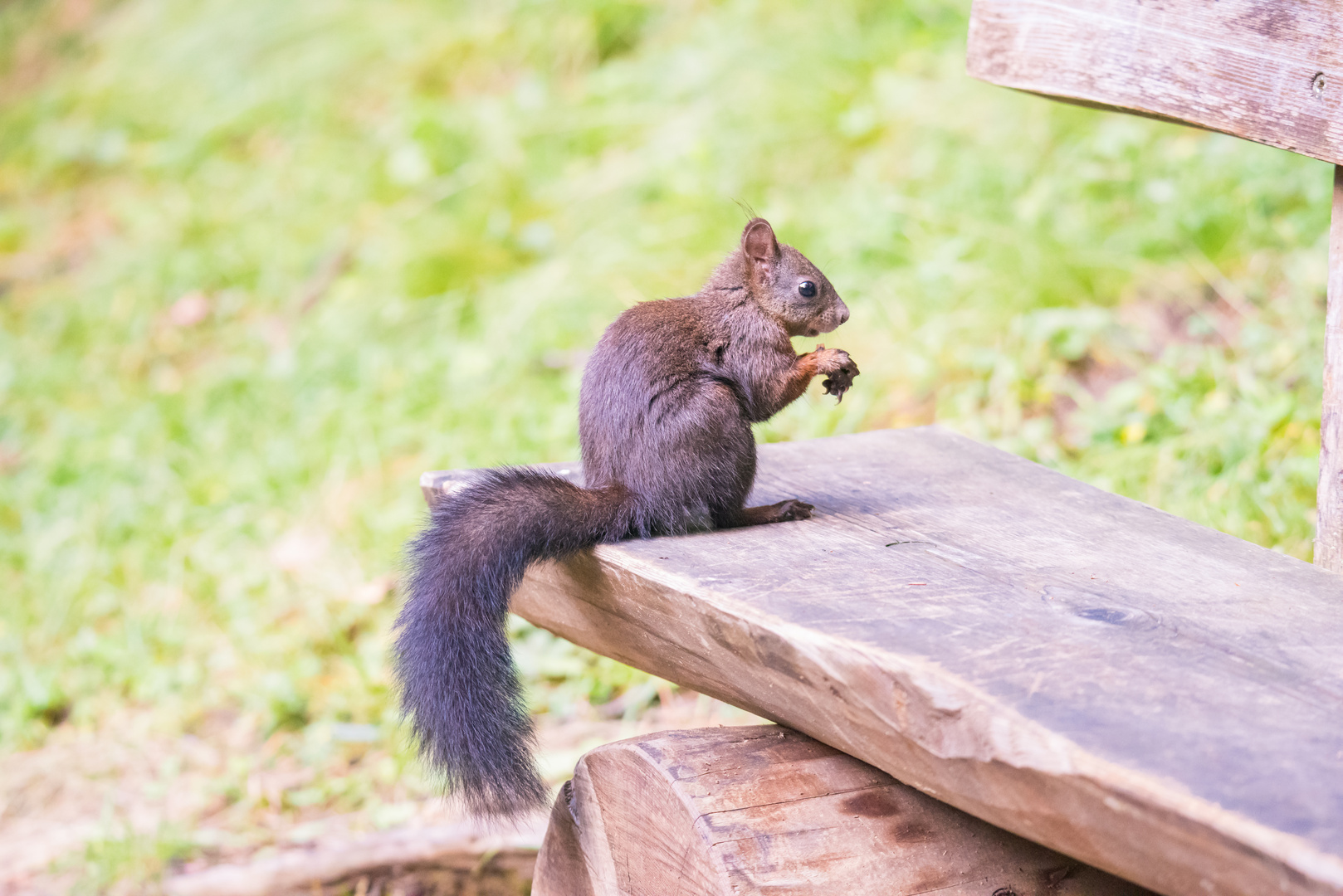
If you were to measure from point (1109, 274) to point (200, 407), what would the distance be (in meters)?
3.54

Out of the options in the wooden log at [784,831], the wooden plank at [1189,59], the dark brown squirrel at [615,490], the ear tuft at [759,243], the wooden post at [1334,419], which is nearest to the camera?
the wooden log at [784,831]

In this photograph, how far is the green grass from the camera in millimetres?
3434

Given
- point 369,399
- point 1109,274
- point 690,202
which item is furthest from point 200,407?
point 1109,274

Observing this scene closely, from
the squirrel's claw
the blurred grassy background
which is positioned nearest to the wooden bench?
the squirrel's claw

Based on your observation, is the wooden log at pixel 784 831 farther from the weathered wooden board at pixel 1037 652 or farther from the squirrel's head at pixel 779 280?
the squirrel's head at pixel 779 280

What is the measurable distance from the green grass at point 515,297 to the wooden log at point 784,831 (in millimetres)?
1529

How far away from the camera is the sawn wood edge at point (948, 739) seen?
0.97 metres

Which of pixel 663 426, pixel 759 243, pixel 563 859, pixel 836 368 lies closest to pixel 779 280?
pixel 759 243

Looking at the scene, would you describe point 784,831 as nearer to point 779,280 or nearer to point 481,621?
point 481,621

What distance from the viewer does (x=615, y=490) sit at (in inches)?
70.0

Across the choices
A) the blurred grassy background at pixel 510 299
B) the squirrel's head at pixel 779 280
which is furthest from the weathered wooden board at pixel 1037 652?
the blurred grassy background at pixel 510 299

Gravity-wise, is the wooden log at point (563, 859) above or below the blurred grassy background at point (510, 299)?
below

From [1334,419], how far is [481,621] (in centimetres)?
130

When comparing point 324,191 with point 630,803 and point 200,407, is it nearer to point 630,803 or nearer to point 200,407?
point 200,407
